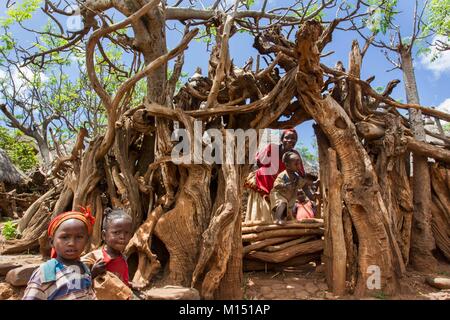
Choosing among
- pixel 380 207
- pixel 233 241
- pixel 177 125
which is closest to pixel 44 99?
pixel 177 125

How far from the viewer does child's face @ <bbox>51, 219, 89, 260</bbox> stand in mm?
1891

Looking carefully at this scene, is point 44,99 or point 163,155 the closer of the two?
point 163,155

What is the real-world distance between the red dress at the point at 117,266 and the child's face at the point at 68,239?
41cm

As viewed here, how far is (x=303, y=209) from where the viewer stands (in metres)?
5.37

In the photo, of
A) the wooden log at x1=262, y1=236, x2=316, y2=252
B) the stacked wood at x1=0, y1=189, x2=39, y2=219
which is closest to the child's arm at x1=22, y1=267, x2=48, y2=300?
the wooden log at x1=262, y1=236, x2=316, y2=252

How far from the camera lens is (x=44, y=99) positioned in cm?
1254

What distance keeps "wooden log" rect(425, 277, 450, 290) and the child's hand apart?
3396 millimetres

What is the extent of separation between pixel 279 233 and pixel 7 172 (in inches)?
429

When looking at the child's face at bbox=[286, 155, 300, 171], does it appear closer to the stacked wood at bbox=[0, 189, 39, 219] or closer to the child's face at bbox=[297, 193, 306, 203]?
the child's face at bbox=[297, 193, 306, 203]

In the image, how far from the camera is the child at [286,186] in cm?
426

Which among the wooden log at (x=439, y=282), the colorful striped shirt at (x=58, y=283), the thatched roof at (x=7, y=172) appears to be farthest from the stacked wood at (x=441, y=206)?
the thatched roof at (x=7, y=172)

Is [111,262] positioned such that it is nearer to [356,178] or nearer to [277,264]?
[277,264]

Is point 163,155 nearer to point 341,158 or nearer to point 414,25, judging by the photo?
point 341,158

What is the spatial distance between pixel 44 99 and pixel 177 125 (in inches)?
433
